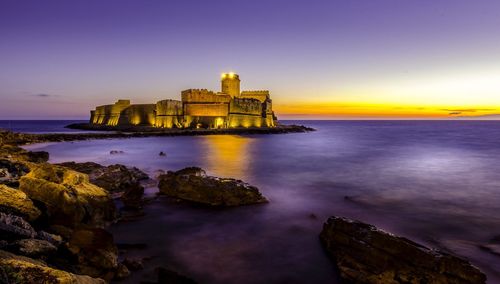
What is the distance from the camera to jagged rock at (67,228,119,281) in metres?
4.08

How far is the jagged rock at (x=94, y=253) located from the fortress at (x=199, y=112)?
39.3 metres

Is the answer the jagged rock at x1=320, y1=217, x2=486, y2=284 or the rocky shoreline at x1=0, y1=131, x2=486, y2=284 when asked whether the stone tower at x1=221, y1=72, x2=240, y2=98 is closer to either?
the rocky shoreline at x1=0, y1=131, x2=486, y2=284

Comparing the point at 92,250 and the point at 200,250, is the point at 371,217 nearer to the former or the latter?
the point at 200,250

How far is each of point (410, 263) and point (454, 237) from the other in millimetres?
3076

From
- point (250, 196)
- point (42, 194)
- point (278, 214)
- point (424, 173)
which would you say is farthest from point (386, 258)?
point (424, 173)

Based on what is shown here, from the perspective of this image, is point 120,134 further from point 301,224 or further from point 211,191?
point 301,224

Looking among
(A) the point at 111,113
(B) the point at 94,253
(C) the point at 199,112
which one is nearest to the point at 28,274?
(B) the point at 94,253

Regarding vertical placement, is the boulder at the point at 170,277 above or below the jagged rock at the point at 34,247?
below

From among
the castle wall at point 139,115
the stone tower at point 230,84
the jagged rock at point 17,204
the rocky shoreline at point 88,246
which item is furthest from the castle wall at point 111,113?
the jagged rock at point 17,204

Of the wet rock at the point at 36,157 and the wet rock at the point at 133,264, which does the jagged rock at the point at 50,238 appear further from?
the wet rock at the point at 36,157

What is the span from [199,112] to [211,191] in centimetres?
3725

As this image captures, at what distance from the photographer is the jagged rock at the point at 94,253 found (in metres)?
4.08

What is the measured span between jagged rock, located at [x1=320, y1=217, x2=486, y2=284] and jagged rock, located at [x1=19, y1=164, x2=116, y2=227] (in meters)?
4.32

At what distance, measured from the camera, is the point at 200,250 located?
5355 millimetres
